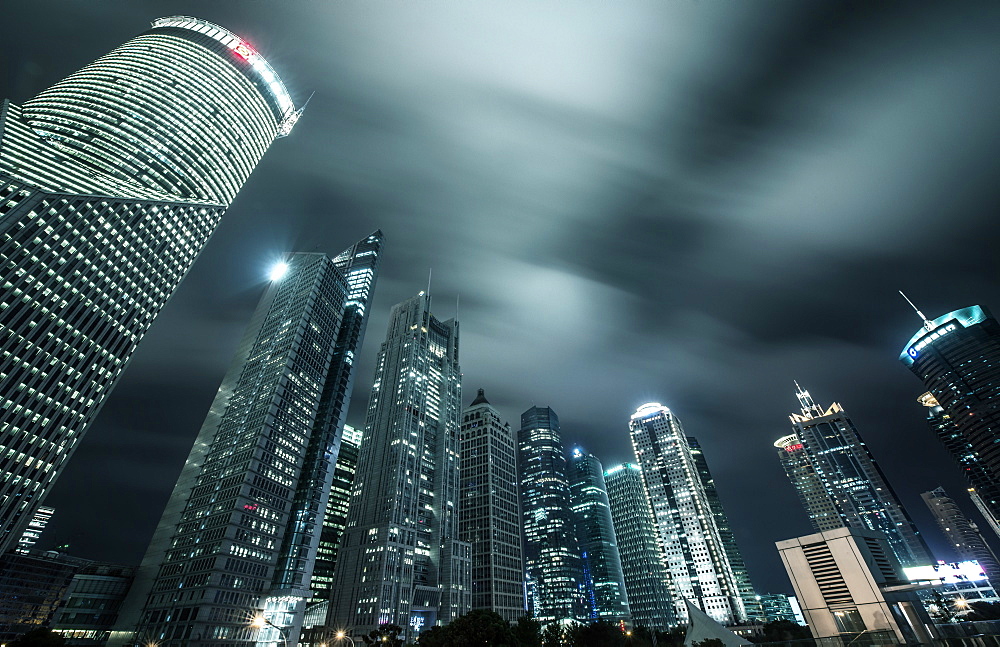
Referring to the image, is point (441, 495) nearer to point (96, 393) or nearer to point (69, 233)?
point (96, 393)

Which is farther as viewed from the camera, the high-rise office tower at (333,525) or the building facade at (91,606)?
the high-rise office tower at (333,525)

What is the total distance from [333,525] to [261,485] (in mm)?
65042

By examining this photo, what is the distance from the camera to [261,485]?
11375 cm

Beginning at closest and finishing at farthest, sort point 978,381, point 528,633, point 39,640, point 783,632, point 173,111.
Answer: point 39,640 → point 528,633 → point 783,632 → point 173,111 → point 978,381

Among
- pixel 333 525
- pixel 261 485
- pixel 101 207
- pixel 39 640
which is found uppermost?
pixel 101 207

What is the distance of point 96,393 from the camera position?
98.0 metres

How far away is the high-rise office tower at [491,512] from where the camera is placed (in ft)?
473

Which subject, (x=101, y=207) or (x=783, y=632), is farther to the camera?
(x=783, y=632)

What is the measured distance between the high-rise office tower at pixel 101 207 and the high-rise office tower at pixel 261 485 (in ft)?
102

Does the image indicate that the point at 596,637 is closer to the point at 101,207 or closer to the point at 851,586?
the point at 851,586

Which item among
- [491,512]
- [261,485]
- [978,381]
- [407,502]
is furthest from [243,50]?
[978,381]

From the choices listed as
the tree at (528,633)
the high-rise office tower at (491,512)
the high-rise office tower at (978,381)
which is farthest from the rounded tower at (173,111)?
the high-rise office tower at (978,381)

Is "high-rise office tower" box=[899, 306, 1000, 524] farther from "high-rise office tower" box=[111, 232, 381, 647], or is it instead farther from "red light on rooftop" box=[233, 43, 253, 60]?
"red light on rooftop" box=[233, 43, 253, 60]

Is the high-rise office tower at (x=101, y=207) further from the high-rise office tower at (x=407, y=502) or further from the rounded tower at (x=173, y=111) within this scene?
the high-rise office tower at (x=407, y=502)
